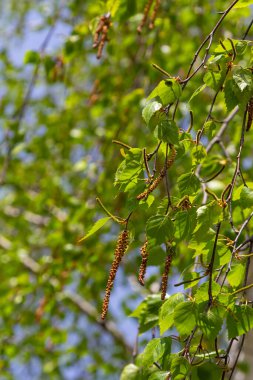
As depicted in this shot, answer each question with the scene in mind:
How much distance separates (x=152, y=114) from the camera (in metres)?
0.95

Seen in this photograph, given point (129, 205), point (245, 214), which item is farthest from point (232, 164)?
point (129, 205)

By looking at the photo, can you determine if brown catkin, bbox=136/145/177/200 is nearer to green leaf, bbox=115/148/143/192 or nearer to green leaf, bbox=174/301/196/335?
green leaf, bbox=115/148/143/192

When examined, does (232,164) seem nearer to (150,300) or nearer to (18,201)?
(150,300)

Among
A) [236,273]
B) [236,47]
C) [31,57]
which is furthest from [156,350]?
[31,57]

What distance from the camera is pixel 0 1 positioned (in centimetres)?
462

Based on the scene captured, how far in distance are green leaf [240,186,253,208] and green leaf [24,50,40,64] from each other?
1336 mm

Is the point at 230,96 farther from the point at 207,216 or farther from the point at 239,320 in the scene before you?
the point at 239,320

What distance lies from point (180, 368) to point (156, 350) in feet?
0.42

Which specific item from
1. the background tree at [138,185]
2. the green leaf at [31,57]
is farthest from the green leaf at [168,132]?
the green leaf at [31,57]

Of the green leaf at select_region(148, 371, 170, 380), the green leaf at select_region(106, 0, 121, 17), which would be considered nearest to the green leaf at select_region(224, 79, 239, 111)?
the green leaf at select_region(148, 371, 170, 380)

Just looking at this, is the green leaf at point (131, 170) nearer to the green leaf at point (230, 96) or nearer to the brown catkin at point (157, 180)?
the brown catkin at point (157, 180)

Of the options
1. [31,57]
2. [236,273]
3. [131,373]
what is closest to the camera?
[236,273]

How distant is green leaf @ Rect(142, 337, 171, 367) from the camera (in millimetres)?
1041

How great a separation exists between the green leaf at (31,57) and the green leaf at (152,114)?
4.34 feet
